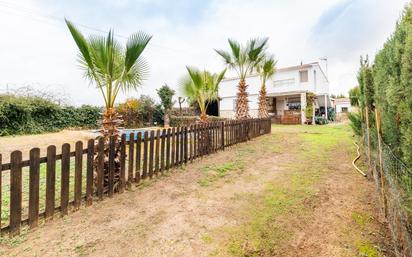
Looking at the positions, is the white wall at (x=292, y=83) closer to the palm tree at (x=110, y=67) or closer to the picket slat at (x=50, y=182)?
the palm tree at (x=110, y=67)

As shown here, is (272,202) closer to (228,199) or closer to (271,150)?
(228,199)

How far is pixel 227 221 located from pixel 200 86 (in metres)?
5.38

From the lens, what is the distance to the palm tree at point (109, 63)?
383cm

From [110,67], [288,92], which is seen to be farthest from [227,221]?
[288,92]

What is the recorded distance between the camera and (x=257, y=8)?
1330cm

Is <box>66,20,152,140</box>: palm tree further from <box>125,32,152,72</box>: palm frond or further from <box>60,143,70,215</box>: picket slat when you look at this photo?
<box>60,143,70,215</box>: picket slat

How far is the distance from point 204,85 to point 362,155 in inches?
226

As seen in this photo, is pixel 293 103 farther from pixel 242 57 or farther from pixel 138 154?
pixel 138 154

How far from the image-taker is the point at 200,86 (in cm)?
763

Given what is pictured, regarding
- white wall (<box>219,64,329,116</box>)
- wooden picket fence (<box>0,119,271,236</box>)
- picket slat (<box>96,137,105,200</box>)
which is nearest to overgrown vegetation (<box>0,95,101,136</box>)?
wooden picket fence (<box>0,119,271,236</box>)

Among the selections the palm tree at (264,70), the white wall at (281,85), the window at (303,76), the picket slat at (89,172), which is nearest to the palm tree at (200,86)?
the picket slat at (89,172)

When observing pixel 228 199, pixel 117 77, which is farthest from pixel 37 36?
pixel 228 199

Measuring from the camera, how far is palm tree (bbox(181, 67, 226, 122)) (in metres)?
7.47

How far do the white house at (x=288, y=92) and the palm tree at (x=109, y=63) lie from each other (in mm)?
17354
